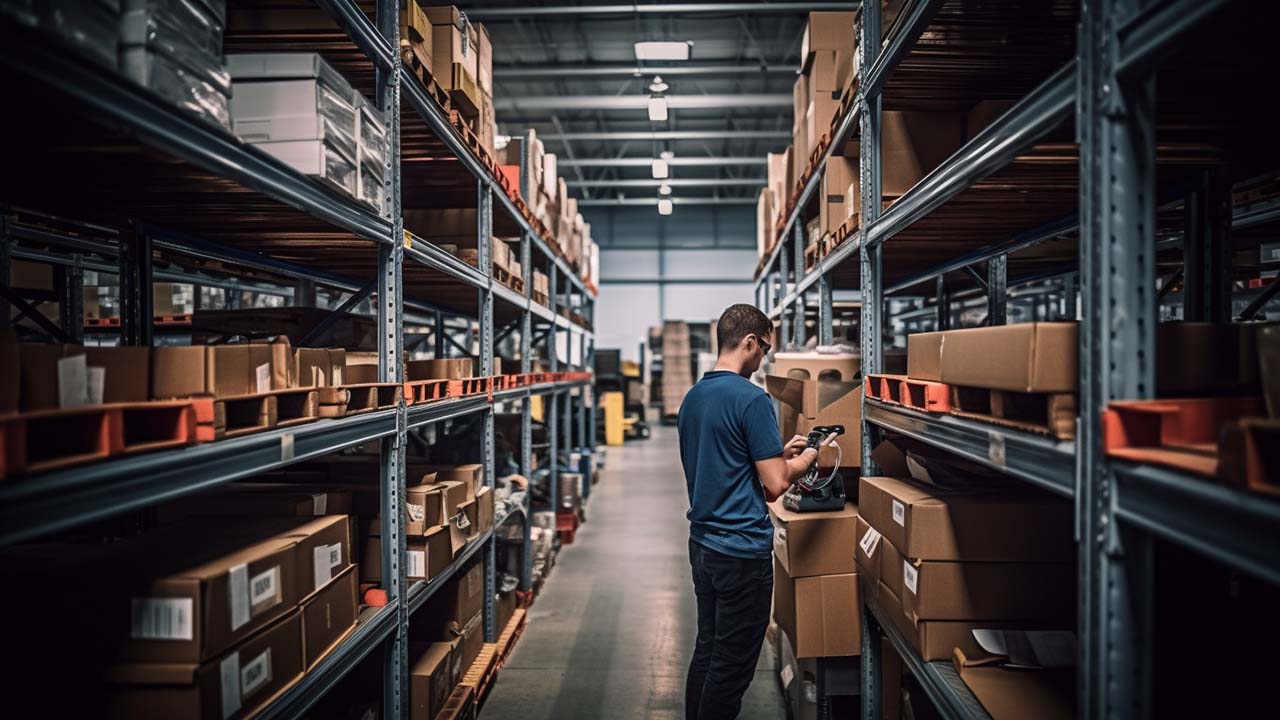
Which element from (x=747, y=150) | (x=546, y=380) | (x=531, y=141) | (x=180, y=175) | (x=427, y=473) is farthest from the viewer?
(x=747, y=150)

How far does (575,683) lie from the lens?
4.18 metres

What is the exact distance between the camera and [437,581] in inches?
127

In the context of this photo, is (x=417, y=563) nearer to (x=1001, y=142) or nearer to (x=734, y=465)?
(x=734, y=465)

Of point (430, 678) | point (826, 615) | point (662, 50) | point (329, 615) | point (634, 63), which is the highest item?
point (634, 63)

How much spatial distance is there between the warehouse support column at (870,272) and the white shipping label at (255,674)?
2.34 metres

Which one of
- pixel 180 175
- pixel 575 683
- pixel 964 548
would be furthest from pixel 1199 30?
pixel 575 683

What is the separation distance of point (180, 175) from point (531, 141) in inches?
170

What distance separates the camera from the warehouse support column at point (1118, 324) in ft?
4.21

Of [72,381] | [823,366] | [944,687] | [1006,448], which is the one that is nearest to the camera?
[72,381]

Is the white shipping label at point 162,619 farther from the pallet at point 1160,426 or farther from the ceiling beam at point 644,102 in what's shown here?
the ceiling beam at point 644,102

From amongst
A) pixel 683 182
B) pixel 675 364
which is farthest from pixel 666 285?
pixel 683 182

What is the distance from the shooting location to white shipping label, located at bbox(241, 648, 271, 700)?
174cm

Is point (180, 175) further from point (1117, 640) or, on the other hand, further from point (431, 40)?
point (1117, 640)

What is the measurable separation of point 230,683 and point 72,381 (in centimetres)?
86
